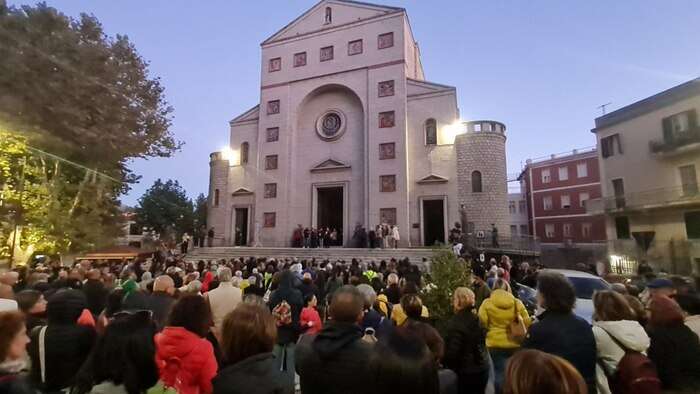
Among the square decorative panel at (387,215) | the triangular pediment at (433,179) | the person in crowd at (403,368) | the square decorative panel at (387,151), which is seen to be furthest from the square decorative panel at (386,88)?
the person in crowd at (403,368)

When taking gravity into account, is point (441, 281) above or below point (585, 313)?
above

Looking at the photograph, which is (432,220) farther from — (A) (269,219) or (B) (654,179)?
(B) (654,179)

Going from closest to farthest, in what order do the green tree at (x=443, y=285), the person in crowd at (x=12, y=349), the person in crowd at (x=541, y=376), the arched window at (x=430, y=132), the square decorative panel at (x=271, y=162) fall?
the person in crowd at (x=541, y=376), the person in crowd at (x=12, y=349), the green tree at (x=443, y=285), the arched window at (x=430, y=132), the square decorative panel at (x=271, y=162)

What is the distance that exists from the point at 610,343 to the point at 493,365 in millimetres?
1550

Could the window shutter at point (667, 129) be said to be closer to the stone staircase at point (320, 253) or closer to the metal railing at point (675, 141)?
the metal railing at point (675, 141)

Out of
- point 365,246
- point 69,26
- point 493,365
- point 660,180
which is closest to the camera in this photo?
point 493,365

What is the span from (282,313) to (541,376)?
13.6ft

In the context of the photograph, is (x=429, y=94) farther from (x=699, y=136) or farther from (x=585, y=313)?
(x=585, y=313)

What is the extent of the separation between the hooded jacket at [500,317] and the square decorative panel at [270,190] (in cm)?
2459

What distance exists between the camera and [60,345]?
9.17 ft

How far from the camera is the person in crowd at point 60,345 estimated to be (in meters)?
2.76

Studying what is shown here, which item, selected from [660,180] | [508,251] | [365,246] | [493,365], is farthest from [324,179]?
[493,365]

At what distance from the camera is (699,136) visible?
17656 millimetres

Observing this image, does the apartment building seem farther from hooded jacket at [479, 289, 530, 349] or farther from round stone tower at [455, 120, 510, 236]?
hooded jacket at [479, 289, 530, 349]
